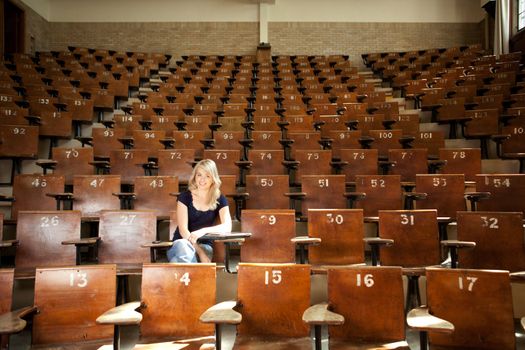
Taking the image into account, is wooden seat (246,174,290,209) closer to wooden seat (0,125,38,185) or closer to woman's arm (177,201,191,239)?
woman's arm (177,201,191,239)

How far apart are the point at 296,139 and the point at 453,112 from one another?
1.39 m

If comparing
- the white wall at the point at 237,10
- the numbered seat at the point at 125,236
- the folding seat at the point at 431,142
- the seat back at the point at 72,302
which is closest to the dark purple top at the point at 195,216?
the numbered seat at the point at 125,236

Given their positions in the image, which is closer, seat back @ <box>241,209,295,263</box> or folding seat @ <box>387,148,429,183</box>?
seat back @ <box>241,209,295,263</box>

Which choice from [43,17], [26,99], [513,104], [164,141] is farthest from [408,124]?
[43,17]

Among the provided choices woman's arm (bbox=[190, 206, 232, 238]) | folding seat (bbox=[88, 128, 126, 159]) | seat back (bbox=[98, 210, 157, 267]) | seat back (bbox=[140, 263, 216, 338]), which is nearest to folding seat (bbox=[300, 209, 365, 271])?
woman's arm (bbox=[190, 206, 232, 238])

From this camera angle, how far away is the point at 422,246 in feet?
6.45

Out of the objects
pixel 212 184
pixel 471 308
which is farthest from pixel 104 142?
pixel 471 308

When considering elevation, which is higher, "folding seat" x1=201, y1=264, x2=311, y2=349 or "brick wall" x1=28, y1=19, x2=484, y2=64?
"brick wall" x1=28, y1=19, x2=484, y2=64

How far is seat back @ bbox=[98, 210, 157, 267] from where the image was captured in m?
1.98

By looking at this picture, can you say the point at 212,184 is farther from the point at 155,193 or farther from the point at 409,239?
the point at 409,239

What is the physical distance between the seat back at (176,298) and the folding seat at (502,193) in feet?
4.83

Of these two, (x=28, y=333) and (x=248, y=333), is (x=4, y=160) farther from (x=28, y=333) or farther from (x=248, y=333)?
(x=248, y=333)

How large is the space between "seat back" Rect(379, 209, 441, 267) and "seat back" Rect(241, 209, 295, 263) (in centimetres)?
40

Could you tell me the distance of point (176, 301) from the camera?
1.53 meters
